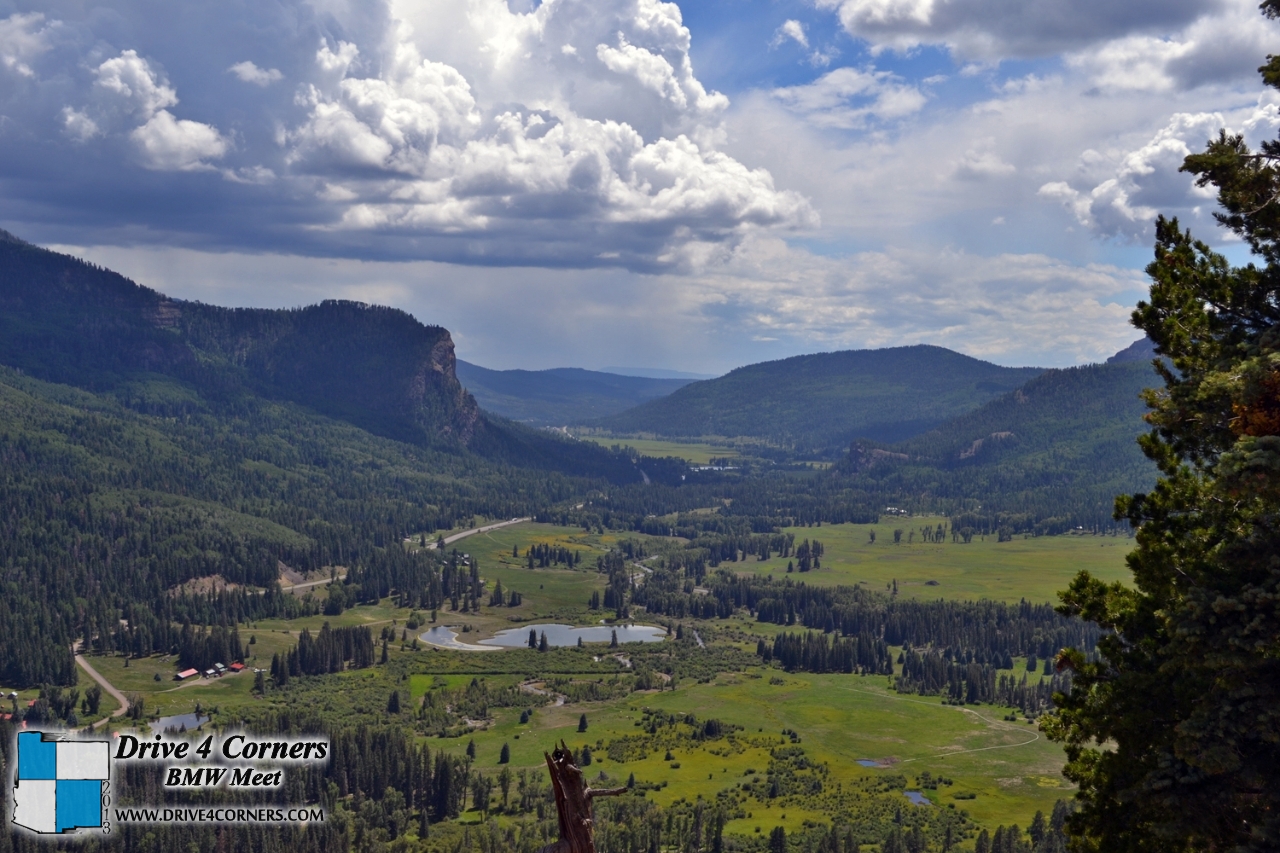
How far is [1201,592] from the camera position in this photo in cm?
2828

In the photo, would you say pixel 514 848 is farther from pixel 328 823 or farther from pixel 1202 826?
pixel 1202 826

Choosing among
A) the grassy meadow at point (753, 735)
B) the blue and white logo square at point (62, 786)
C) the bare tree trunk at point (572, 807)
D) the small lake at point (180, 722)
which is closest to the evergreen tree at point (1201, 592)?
the bare tree trunk at point (572, 807)

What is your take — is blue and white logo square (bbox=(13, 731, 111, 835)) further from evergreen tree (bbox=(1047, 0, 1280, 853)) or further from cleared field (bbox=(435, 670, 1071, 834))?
cleared field (bbox=(435, 670, 1071, 834))

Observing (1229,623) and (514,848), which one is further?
(514,848)

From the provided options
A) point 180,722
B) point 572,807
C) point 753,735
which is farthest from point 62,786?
point 753,735

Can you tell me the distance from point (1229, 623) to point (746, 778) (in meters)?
126

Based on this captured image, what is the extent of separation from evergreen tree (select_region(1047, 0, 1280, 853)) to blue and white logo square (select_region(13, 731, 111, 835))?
4526 centimetres

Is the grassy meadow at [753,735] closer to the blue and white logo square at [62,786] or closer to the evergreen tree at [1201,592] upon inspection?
the blue and white logo square at [62,786]

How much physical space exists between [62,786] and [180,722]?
11685cm

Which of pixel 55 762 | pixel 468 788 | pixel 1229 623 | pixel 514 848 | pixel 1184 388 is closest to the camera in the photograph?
pixel 1229 623

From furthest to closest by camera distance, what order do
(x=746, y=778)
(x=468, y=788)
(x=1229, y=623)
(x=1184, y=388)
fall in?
(x=746, y=778)
(x=468, y=788)
(x=1184, y=388)
(x=1229, y=623)

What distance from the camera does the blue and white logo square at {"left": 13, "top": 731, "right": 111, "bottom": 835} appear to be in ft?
172

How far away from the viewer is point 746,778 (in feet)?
478

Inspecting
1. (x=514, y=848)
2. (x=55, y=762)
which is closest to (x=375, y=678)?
(x=514, y=848)
